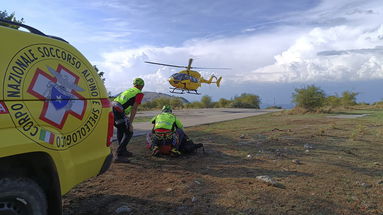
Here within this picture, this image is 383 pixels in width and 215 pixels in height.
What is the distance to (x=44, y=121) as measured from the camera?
2924 mm

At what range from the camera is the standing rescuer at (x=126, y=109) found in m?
7.04

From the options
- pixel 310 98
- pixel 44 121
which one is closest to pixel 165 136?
pixel 44 121

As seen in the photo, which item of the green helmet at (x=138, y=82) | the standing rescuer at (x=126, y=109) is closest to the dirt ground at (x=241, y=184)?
the standing rescuer at (x=126, y=109)

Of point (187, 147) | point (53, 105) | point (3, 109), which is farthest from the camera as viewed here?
point (187, 147)

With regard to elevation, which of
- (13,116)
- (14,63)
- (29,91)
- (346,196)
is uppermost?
(14,63)

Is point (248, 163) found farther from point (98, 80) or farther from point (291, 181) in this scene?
point (98, 80)

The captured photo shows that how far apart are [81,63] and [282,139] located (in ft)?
26.2

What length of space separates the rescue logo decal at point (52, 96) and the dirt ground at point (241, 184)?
4.89 ft

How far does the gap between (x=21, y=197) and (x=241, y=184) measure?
11.4ft

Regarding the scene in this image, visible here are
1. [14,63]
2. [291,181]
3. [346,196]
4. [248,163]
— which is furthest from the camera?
[248,163]

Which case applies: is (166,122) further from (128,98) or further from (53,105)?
(53,105)

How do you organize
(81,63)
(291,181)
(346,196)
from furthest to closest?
1. (291,181)
2. (346,196)
3. (81,63)

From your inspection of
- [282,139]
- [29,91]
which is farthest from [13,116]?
[282,139]

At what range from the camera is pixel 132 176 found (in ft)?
19.0
